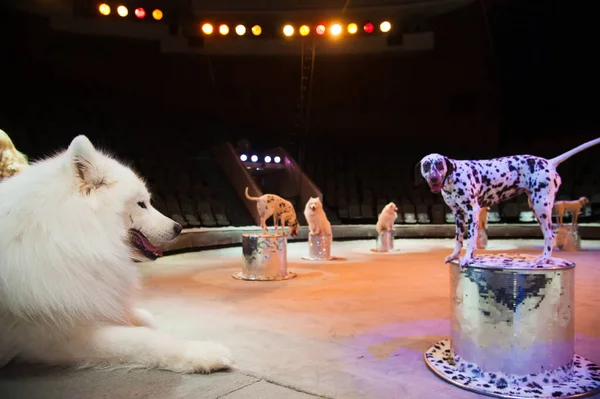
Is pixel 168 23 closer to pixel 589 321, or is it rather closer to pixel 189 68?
pixel 189 68

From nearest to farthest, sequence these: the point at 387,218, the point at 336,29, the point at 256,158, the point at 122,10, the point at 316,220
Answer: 1. the point at 316,220
2. the point at 387,218
3. the point at 122,10
4. the point at 336,29
5. the point at 256,158

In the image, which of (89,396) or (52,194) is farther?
(52,194)

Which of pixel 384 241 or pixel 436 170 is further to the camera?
pixel 384 241

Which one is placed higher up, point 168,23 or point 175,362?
point 168,23

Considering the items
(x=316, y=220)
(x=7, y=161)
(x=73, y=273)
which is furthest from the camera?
(x=316, y=220)

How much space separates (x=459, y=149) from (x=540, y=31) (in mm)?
3741

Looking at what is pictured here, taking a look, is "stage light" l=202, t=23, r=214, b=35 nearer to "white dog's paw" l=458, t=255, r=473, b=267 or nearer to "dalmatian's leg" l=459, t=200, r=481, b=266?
"dalmatian's leg" l=459, t=200, r=481, b=266

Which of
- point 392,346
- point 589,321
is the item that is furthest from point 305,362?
point 589,321

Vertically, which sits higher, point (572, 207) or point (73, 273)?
point (572, 207)

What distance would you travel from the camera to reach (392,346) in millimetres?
2477

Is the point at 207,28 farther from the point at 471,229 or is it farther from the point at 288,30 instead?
the point at 471,229

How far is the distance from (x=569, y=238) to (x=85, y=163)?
7.83 m

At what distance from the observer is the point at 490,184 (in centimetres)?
217

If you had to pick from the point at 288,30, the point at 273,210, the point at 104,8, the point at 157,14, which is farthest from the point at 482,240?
the point at 104,8
